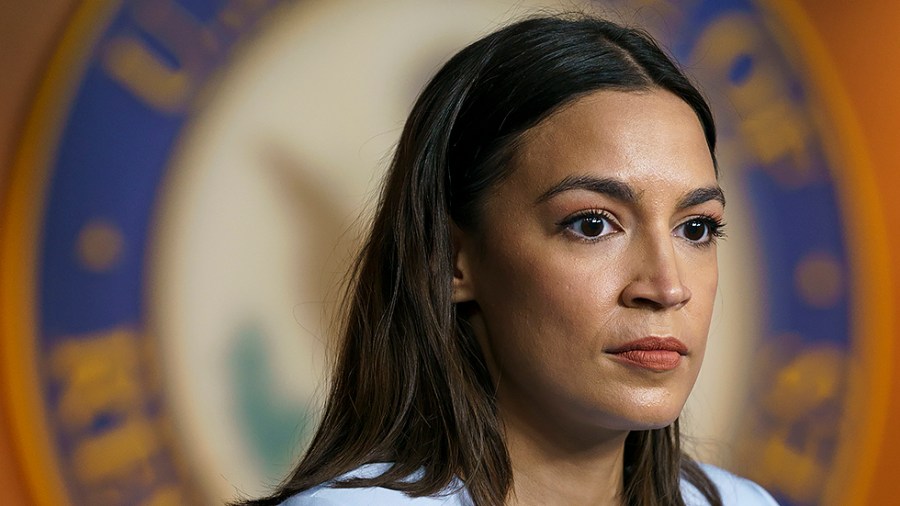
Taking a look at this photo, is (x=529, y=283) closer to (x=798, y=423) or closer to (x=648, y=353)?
(x=648, y=353)

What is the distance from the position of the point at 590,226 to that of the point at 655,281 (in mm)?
95

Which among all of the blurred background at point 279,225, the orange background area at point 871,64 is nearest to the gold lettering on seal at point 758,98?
the blurred background at point 279,225

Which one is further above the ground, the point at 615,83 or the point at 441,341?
the point at 615,83

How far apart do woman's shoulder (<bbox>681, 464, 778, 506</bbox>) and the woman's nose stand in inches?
17.0

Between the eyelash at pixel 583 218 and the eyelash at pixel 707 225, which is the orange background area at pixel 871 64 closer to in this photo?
the eyelash at pixel 707 225

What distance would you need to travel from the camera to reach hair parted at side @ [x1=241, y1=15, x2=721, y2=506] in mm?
1266

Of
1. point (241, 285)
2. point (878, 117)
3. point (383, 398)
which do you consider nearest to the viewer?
point (383, 398)

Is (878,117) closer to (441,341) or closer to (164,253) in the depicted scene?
(441,341)

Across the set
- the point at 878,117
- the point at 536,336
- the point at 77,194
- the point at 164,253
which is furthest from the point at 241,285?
the point at 878,117

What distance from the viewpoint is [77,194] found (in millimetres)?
1738

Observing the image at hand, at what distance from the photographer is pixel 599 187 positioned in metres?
1.21

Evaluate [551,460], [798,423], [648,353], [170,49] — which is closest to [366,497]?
[551,460]

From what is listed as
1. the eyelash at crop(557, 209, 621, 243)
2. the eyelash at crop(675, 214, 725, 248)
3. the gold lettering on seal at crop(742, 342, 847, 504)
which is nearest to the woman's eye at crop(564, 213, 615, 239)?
the eyelash at crop(557, 209, 621, 243)

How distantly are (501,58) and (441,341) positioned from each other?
35cm
